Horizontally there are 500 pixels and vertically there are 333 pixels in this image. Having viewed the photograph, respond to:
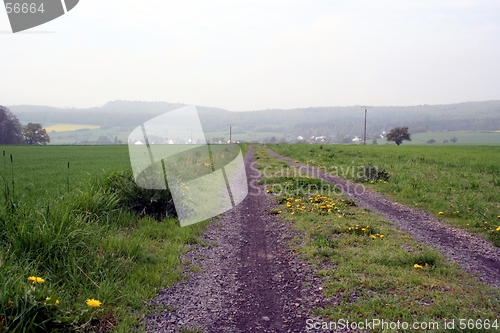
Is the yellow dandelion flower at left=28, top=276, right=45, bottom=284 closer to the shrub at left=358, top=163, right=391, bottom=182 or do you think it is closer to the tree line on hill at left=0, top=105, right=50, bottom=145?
the shrub at left=358, top=163, right=391, bottom=182

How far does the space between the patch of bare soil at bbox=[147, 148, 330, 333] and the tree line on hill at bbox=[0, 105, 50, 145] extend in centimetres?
1445

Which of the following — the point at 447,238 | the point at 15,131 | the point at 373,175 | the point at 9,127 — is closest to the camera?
the point at 447,238

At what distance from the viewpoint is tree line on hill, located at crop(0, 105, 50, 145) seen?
21856 millimetres

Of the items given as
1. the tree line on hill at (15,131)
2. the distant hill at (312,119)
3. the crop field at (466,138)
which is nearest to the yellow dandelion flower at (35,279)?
the distant hill at (312,119)

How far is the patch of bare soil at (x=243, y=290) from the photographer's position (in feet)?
11.6

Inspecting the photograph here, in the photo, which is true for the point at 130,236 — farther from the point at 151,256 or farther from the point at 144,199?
the point at 144,199

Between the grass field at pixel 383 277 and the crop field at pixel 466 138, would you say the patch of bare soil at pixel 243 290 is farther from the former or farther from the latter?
the crop field at pixel 466 138

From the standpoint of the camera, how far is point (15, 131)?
2675cm

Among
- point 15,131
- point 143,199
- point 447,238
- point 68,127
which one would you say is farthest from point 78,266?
point 15,131

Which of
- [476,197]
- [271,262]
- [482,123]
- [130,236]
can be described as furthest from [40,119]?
[482,123]

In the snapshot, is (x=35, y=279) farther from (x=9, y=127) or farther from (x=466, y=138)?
(x=466, y=138)

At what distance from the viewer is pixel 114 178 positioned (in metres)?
7.58

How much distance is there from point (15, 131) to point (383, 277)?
30.1m

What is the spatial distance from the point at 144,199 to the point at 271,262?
3277 mm
